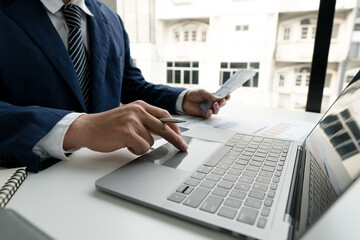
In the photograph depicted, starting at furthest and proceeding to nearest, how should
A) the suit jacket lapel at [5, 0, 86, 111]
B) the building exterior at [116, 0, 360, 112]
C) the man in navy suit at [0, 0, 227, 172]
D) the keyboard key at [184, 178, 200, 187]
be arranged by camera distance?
the building exterior at [116, 0, 360, 112], the suit jacket lapel at [5, 0, 86, 111], the man in navy suit at [0, 0, 227, 172], the keyboard key at [184, 178, 200, 187]

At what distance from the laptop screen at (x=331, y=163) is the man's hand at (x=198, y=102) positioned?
39 centimetres

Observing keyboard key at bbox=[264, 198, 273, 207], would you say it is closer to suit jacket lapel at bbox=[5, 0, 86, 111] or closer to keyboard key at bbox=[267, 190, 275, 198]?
keyboard key at bbox=[267, 190, 275, 198]

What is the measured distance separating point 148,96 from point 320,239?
79 cm

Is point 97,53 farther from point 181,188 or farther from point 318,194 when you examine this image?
point 318,194

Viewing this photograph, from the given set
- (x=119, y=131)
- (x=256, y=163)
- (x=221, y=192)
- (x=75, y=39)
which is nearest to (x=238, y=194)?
(x=221, y=192)

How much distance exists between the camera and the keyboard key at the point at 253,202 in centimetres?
28

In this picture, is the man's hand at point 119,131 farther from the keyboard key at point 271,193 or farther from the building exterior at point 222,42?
the building exterior at point 222,42

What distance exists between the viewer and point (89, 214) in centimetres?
29

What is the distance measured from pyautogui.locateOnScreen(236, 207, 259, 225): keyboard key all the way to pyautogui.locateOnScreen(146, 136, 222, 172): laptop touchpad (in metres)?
0.12

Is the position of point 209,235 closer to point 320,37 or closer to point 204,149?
point 204,149

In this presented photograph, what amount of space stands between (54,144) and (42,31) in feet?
1.27

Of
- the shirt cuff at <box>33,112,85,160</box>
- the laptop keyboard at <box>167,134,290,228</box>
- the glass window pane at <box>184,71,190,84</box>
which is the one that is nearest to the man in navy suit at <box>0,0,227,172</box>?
the shirt cuff at <box>33,112,85,160</box>

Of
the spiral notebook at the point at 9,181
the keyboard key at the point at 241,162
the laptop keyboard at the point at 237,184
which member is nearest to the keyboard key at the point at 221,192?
the laptop keyboard at the point at 237,184

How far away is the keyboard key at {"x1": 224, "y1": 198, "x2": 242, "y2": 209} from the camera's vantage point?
278 mm
